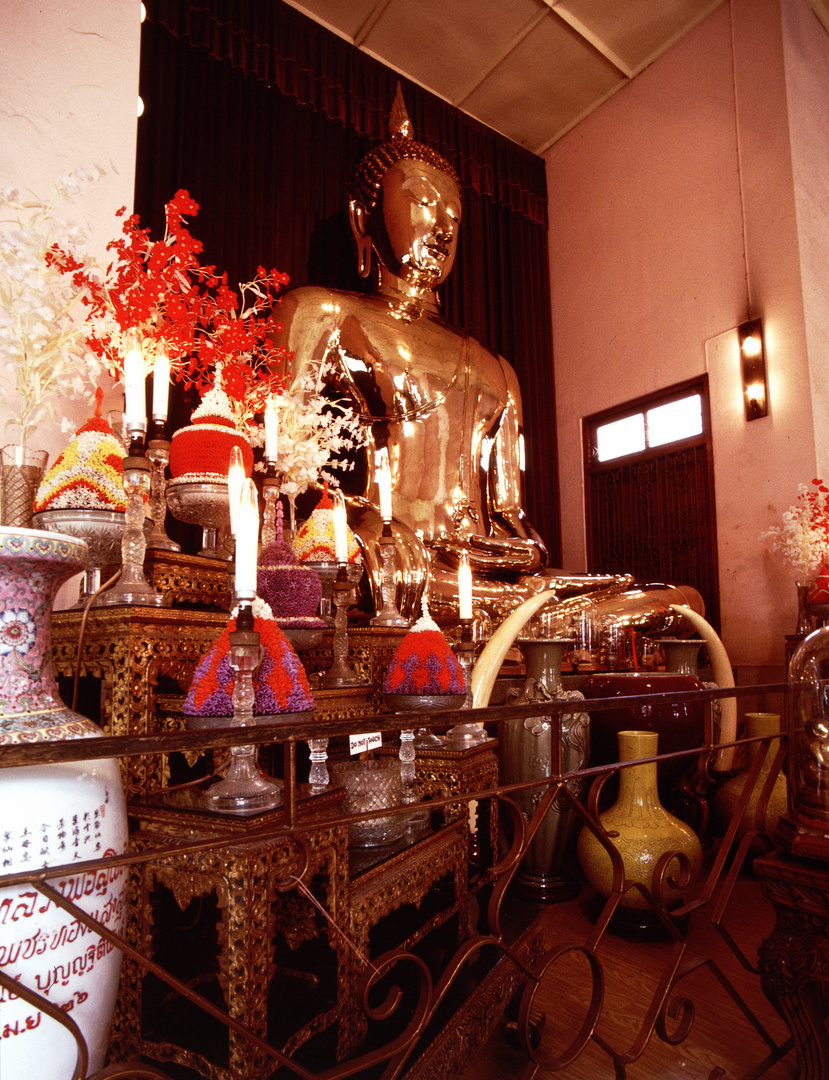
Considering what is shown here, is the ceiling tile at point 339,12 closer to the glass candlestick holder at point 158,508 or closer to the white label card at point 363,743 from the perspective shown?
the glass candlestick holder at point 158,508

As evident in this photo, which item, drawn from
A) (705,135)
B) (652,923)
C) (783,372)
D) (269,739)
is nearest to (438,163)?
(705,135)

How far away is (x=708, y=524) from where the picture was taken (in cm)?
378

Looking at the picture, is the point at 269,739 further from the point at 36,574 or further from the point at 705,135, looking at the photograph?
the point at 705,135

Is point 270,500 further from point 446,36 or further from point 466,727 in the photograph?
point 446,36

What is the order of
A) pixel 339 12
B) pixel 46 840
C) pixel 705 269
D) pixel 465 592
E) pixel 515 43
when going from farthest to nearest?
1. pixel 515 43
2. pixel 705 269
3. pixel 339 12
4. pixel 465 592
5. pixel 46 840

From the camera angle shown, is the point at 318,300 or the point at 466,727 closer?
the point at 466,727

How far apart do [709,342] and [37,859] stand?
155 inches

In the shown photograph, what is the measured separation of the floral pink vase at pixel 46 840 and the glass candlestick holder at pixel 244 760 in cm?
15

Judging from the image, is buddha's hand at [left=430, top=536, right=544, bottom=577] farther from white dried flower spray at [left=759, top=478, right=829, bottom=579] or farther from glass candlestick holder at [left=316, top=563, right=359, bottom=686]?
glass candlestick holder at [left=316, top=563, right=359, bottom=686]

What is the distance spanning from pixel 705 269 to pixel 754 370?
0.70m

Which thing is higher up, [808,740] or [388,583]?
[388,583]

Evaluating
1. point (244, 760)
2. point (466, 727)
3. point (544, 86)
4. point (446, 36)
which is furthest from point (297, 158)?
point (244, 760)

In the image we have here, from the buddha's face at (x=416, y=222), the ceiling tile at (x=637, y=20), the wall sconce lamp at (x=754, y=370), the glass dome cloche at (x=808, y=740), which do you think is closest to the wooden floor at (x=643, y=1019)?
the glass dome cloche at (x=808, y=740)

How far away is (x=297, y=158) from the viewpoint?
3477 millimetres
